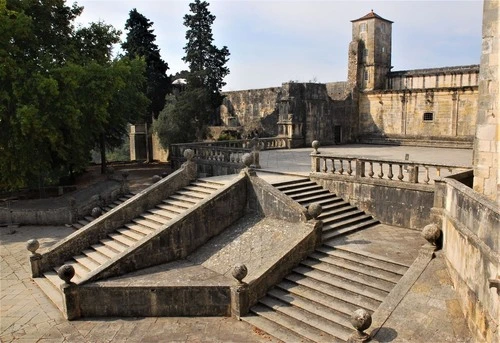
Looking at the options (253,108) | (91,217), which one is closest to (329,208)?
(91,217)

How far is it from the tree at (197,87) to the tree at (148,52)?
195 cm

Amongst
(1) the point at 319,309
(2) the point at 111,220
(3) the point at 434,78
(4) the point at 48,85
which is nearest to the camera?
(1) the point at 319,309

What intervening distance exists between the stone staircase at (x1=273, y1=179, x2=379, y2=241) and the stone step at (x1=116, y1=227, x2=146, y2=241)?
484 centimetres

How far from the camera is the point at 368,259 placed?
405 inches

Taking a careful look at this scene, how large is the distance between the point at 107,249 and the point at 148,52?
20650 millimetres

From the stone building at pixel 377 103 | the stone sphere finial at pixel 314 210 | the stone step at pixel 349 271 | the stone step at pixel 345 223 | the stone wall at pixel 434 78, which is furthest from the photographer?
the stone wall at pixel 434 78

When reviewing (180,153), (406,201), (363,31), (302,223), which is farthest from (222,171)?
(363,31)

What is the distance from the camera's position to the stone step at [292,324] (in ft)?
28.0

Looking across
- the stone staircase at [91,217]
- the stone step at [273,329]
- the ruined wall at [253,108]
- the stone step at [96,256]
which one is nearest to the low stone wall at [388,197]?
the stone step at [273,329]

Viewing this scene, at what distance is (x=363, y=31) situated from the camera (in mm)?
29609

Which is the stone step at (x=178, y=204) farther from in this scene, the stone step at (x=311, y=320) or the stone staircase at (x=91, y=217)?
the stone step at (x=311, y=320)

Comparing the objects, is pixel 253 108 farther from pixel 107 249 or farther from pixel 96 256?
pixel 96 256

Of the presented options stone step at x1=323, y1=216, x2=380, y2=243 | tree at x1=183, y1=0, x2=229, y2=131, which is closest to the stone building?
tree at x1=183, y1=0, x2=229, y2=131

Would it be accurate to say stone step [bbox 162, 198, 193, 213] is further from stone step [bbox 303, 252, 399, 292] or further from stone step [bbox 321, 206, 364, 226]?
stone step [bbox 303, 252, 399, 292]
